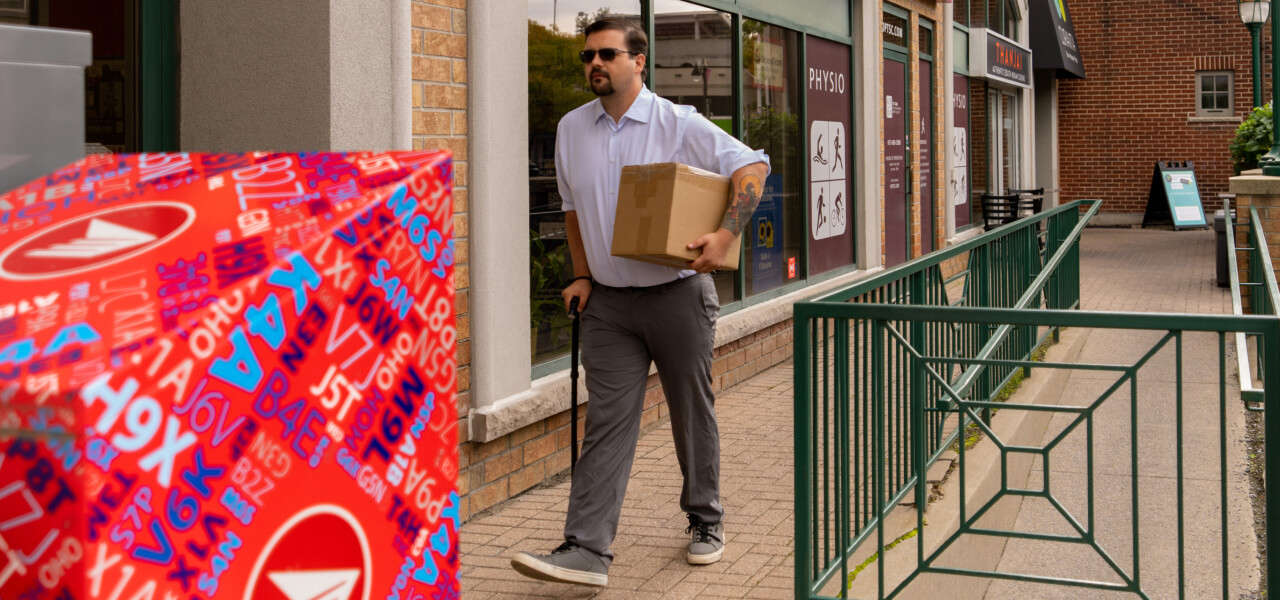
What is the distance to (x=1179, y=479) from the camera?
319 cm

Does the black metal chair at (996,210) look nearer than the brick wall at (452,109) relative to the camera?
No

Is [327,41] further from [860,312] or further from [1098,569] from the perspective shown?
[1098,569]

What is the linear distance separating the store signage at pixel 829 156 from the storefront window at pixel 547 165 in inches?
147

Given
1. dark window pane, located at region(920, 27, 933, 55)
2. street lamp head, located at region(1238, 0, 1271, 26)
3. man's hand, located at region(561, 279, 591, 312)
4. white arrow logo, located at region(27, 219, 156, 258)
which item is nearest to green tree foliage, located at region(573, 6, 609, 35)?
man's hand, located at region(561, 279, 591, 312)

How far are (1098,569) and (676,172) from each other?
3.29 meters

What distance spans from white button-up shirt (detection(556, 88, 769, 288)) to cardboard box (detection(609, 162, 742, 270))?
0.45 feet

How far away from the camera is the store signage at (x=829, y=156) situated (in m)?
9.88

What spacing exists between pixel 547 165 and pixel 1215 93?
23.7 m

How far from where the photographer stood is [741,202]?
3967 millimetres

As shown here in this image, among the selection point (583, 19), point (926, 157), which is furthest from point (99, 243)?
point (926, 157)

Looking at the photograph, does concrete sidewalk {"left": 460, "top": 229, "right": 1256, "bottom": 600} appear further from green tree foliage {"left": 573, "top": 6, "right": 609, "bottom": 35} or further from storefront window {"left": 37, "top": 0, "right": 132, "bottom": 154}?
green tree foliage {"left": 573, "top": 6, "right": 609, "bottom": 35}

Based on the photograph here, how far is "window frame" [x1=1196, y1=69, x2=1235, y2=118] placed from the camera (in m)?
25.8

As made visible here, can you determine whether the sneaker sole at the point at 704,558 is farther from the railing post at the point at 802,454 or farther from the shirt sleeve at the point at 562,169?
the shirt sleeve at the point at 562,169

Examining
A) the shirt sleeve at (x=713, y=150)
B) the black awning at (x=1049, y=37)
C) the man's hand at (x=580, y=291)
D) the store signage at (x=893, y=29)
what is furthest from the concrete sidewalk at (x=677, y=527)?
the black awning at (x=1049, y=37)
